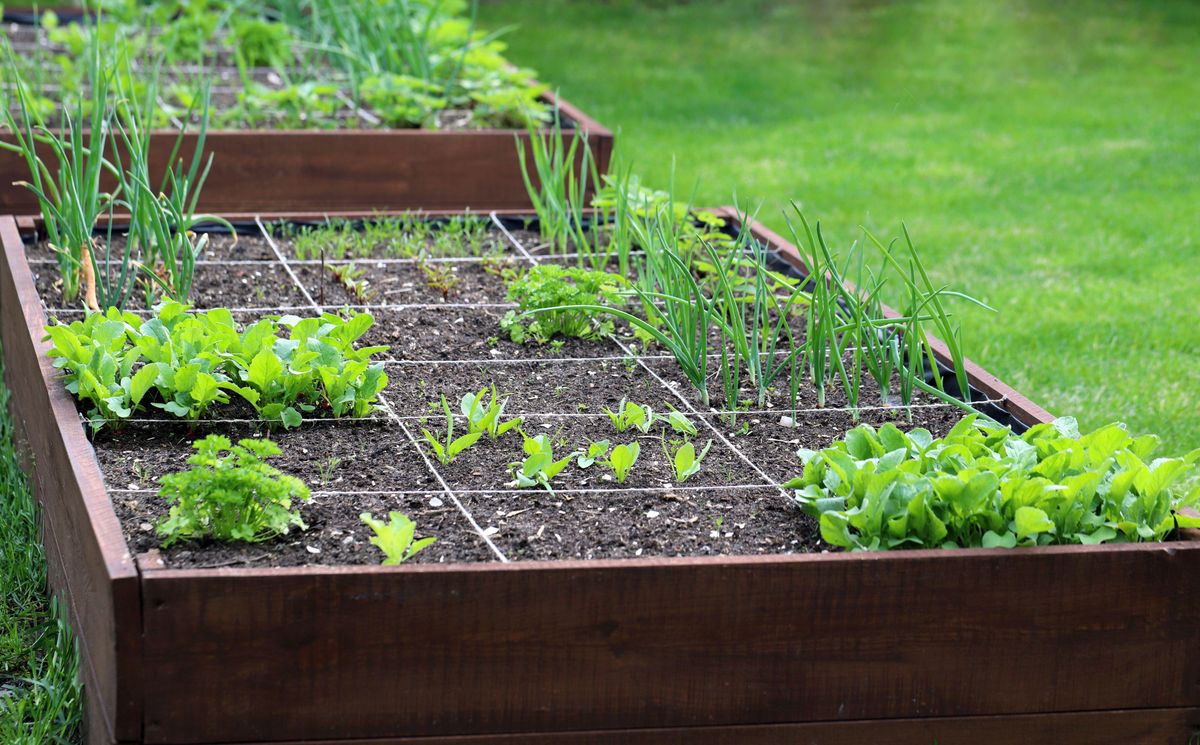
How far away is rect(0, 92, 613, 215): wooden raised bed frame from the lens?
15.1 ft

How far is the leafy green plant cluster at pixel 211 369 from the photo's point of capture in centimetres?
250

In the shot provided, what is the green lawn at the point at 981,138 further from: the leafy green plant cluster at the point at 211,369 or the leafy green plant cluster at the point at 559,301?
the leafy green plant cluster at the point at 211,369

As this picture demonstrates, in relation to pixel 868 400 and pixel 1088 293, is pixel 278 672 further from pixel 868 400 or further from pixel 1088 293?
pixel 1088 293

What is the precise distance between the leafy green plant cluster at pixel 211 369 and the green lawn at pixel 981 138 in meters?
1.75

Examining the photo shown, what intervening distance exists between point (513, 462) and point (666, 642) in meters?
0.59

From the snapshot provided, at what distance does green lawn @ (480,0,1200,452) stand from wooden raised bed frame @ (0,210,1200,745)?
164 centimetres

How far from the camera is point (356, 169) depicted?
4.70 metres

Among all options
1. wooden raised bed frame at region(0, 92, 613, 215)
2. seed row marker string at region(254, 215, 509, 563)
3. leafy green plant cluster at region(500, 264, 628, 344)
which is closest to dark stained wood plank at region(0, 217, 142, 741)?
seed row marker string at region(254, 215, 509, 563)

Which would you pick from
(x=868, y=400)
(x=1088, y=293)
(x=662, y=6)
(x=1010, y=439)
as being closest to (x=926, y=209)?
(x=1088, y=293)

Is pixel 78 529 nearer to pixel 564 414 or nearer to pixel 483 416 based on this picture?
pixel 483 416

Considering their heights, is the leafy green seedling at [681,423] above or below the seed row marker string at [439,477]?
above

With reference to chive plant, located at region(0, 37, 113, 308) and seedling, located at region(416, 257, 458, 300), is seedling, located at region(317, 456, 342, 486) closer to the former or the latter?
chive plant, located at region(0, 37, 113, 308)

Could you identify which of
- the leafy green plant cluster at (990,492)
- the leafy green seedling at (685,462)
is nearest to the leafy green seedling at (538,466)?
the leafy green seedling at (685,462)

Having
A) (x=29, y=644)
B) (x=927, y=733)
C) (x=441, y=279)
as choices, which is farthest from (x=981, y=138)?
(x=29, y=644)
